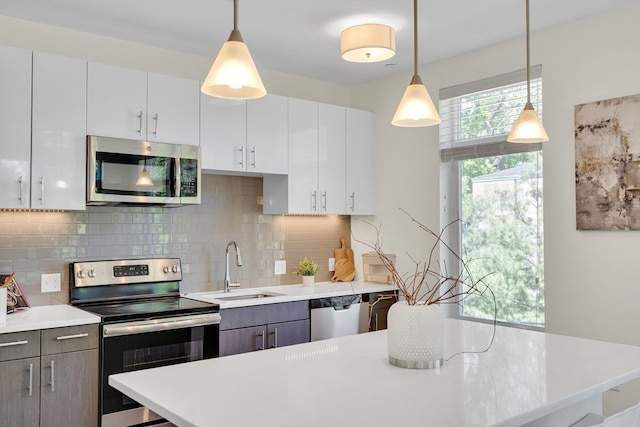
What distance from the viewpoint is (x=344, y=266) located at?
482 centimetres

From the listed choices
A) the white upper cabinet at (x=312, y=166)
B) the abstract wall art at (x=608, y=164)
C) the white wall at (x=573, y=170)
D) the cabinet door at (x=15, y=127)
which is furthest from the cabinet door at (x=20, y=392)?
the abstract wall art at (x=608, y=164)

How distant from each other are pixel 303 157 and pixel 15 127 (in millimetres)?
1971

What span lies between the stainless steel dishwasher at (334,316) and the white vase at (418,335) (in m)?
2.01

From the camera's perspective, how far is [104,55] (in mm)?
3680

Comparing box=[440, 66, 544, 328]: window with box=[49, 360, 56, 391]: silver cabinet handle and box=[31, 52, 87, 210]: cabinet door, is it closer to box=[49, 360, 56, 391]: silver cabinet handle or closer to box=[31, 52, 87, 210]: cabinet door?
box=[31, 52, 87, 210]: cabinet door

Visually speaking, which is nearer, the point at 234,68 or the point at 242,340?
the point at 234,68

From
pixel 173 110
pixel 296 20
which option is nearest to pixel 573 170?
pixel 296 20

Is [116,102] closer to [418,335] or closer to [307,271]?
[307,271]

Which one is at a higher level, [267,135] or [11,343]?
[267,135]

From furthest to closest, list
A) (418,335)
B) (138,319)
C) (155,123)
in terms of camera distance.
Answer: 1. (155,123)
2. (138,319)
3. (418,335)

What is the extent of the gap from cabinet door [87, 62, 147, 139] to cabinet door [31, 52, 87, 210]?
51mm

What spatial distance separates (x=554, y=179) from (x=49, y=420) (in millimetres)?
3222

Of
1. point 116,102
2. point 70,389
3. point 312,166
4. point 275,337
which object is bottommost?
→ point 70,389

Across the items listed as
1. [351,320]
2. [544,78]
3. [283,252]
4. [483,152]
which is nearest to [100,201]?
[283,252]
